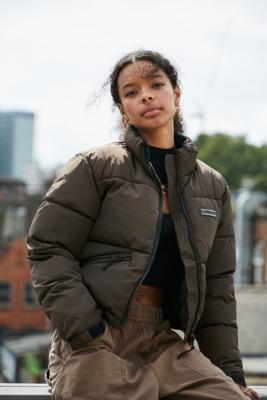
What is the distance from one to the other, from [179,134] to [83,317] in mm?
A: 896

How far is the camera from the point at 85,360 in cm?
288

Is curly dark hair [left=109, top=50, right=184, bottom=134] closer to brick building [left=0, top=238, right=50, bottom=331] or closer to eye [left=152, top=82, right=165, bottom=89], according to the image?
eye [left=152, top=82, right=165, bottom=89]

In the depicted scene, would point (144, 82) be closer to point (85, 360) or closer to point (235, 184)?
point (85, 360)

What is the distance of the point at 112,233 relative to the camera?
3.01 metres

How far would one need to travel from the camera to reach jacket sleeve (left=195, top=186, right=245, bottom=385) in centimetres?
332

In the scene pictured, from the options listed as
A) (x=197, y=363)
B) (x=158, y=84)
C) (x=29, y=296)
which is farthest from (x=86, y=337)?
(x=29, y=296)

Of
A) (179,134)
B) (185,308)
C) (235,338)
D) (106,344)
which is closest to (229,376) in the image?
(235,338)

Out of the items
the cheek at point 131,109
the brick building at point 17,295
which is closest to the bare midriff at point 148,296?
the cheek at point 131,109

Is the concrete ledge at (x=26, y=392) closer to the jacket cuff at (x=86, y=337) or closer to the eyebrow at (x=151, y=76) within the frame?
the jacket cuff at (x=86, y=337)

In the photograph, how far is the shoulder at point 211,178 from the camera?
3.31 metres

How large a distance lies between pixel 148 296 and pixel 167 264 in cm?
13

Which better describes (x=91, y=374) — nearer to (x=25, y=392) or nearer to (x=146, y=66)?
(x=25, y=392)

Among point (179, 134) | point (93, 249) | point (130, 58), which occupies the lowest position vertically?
point (93, 249)

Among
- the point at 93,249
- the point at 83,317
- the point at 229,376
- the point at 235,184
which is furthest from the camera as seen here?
the point at 235,184
